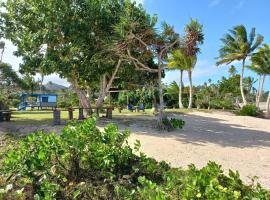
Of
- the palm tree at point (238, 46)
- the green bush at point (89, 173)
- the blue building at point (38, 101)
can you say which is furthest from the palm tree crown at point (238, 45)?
the green bush at point (89, 173)

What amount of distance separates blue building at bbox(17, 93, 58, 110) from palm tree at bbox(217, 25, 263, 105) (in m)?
→ 18.6

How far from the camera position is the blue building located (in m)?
29.7

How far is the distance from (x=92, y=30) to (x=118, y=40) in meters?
1.98

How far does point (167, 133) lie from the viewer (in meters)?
12.0

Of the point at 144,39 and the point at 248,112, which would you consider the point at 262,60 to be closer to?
the point at 248,112

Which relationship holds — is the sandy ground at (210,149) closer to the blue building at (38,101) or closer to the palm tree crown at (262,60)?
the blue building at (38,101)

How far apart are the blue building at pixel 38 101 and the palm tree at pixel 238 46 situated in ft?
61.1

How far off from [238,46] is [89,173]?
30113 mm

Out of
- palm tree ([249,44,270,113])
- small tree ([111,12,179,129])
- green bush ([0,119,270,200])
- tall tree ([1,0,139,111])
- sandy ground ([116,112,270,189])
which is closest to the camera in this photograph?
green bush ([0,119,270,200])

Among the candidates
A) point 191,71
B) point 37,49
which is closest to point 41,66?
point 37,49

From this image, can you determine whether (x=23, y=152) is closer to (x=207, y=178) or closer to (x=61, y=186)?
(x=61, y=186)

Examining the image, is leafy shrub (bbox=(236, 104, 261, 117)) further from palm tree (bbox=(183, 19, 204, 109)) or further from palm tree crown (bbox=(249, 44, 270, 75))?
palm tree (bbox=(183, 19, 204, 109))

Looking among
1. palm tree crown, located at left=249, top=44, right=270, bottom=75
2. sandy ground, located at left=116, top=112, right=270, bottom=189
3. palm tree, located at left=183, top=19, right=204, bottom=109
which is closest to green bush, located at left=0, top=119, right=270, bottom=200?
sandy ground, located at left=116, top=112, right=270, bottom=189

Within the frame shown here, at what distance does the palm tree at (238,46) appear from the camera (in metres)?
31.7
